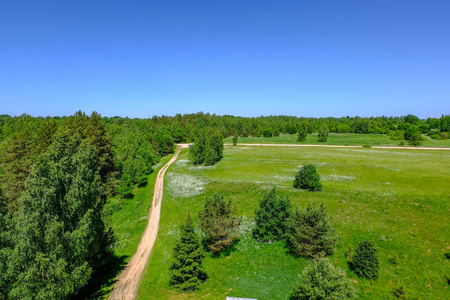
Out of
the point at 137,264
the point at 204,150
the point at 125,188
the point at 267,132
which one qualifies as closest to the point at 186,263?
the point at 137,264

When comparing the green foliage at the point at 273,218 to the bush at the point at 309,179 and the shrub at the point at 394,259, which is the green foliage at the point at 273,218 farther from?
the bush at the point at 309,179

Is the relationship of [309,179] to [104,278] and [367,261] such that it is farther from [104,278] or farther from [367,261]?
[104,278]

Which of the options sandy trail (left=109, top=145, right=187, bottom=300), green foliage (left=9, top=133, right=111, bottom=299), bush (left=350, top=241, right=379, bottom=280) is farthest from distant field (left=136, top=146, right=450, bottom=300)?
green foliage (left=9, top=133, right=111, bottom=299)

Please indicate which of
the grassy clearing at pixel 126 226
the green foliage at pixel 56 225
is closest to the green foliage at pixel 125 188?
the grassy clearing at pixel 126 226

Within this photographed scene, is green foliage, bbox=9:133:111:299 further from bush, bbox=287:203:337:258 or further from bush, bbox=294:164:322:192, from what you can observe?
bush, bbox=294:164:322:192

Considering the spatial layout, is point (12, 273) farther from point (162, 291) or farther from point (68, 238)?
point (162, 291)
